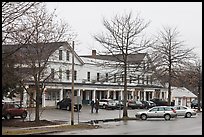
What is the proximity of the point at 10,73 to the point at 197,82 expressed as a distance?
41646mm

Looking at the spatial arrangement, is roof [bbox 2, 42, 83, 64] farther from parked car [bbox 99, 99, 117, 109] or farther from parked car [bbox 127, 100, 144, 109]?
parked car [bbox 127, 100, 144, 109]

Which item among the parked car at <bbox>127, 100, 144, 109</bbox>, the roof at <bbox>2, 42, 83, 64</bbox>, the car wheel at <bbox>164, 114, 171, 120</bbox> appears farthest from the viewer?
the parked car at <bbox>127, 100, 144, 109</bbox>

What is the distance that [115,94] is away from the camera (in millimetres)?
83438

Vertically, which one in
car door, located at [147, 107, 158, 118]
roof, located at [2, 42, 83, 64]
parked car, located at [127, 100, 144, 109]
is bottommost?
parked car, located at [127, 100, 144, 109]

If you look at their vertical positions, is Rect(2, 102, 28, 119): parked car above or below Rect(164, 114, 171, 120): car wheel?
above

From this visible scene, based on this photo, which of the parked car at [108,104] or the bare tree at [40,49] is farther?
the parked car at [108,104]

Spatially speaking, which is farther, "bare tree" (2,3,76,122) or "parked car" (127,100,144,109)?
"parked car" (127,100,144,109)

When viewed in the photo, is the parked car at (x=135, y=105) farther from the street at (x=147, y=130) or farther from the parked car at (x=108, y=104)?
the street at (x=147, y=130)

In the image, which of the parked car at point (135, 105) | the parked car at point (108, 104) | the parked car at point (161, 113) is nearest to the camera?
the parked car at point (161, 113)

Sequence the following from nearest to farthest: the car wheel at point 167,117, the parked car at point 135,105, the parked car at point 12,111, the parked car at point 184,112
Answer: the parked car at point 12,111
the car wheel at point 167,117
the parked car at point 184,112
the parked car at point 135,105

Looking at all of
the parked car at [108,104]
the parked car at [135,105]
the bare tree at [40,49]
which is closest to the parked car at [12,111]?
the bare tree at [40,49]

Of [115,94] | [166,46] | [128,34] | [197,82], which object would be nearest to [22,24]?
[128,34]

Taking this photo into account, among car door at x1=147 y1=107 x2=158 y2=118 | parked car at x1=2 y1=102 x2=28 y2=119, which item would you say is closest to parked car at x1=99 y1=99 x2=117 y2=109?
car door at x1=147 y1=107 x2=158 y2=118

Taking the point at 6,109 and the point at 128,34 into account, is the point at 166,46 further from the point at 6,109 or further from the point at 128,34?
the point at 6,109
